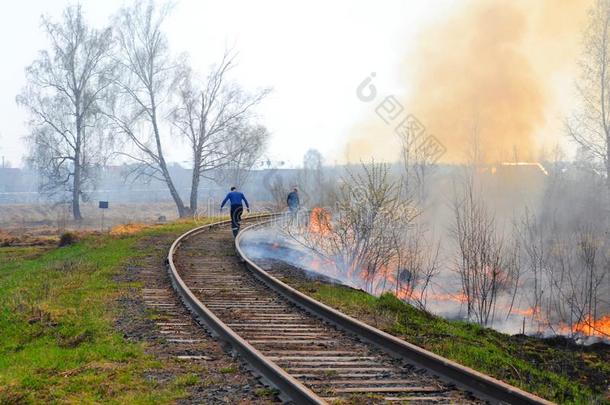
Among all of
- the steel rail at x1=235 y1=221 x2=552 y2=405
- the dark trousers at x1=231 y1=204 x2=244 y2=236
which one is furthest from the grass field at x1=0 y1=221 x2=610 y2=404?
the dark trousers at x1=231 y1=204 x2=244 y2=236

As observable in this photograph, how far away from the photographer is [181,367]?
6633 mm

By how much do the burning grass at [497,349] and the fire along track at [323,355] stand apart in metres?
0.70

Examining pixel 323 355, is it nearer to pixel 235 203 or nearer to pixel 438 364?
pixel 438 364

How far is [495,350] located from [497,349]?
243mm

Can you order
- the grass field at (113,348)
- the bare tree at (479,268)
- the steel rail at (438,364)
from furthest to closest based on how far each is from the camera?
the bare tree at (479,268), the grass field at (113,348), the steel rail at (438,364)

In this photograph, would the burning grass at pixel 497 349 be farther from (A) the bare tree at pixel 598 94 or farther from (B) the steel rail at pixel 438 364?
(A) the bare tree at pixel 598 94

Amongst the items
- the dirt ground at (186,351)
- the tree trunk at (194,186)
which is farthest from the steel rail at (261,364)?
the tree trunk at (194,186)

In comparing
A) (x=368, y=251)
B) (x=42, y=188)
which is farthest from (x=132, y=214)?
(x=368, y=251)

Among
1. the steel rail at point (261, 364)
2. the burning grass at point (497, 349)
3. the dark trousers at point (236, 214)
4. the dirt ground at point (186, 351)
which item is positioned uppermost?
the dark trousers at point (236, 214)

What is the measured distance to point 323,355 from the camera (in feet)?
23.4

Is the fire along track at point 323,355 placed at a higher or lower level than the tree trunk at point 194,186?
lower

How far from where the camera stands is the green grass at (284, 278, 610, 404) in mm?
7078

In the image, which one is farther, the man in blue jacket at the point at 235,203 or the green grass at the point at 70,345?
the man in blue jacket at the point at 235,203

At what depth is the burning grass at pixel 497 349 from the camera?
7.10 m
